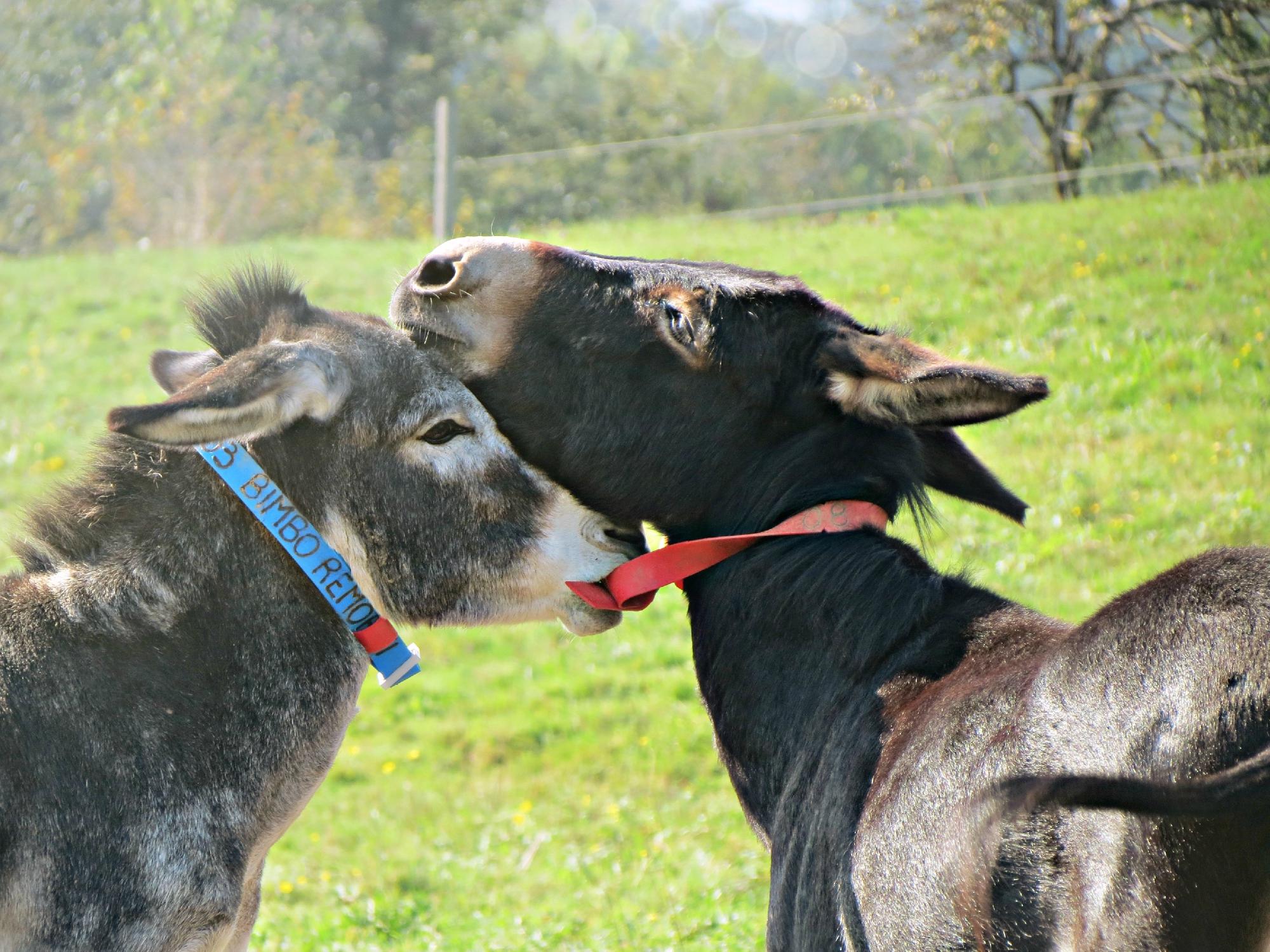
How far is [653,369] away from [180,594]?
4.40 ft

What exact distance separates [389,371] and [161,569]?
0.78 meters

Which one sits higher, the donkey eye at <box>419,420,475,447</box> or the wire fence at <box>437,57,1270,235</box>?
the donkey eye at <box>419,420,475,447</box>

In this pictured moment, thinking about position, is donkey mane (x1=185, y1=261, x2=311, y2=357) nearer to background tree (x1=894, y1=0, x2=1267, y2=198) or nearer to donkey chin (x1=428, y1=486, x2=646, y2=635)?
donkey chin (x1=428, y1=486, x2=646, y2=635)

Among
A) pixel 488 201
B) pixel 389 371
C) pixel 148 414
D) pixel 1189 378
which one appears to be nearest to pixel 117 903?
pixel 148 414

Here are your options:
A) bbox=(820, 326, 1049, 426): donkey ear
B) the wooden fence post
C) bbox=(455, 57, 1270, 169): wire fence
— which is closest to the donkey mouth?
bbox=(820, 326, 1049, 426): donkey ear

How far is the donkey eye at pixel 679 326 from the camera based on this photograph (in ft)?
9.76

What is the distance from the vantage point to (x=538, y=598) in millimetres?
3232

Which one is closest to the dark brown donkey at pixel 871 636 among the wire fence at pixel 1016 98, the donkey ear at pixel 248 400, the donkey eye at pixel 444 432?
the donkey eye at pixel 444 432

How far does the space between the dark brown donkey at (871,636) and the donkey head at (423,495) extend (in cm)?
11

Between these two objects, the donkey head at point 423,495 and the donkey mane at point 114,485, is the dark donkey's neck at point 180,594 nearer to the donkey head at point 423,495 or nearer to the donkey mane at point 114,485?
the donkey mane at point 114,485

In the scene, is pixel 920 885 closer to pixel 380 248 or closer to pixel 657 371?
pixel 657 371

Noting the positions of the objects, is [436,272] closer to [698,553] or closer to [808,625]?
[698,553]

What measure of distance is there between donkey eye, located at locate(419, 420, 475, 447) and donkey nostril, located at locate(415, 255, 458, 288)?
37 cm

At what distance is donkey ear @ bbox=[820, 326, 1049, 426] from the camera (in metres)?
2.47
